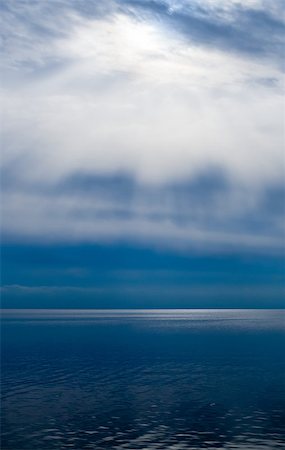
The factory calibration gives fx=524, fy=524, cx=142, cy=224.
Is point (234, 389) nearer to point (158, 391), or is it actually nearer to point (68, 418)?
point (158, 391)

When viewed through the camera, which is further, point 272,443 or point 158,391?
point 158,391

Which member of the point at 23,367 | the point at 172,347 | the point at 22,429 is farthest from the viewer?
the point at 172,347

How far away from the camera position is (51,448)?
186 feet

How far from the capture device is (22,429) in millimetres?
63875

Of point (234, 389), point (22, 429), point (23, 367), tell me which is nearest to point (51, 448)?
point (22, 429)

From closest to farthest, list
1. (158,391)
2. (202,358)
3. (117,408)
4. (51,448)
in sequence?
1. (51,448)
2. (117,408)
3. (158,391)
4. (202,358)

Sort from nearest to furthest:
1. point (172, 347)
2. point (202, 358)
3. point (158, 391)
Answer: point (158, 391) → point (202, 358) → point (172, 347)

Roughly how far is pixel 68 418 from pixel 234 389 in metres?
35.3

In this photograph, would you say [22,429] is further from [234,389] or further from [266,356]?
[266,356]

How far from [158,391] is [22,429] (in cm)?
3237

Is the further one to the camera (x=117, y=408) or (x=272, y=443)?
(x=117, y=408)

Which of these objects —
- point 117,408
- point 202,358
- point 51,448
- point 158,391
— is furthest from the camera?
point 202,358

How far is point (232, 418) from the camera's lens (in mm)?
69812

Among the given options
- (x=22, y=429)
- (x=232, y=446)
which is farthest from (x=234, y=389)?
(x=22, y=429)
